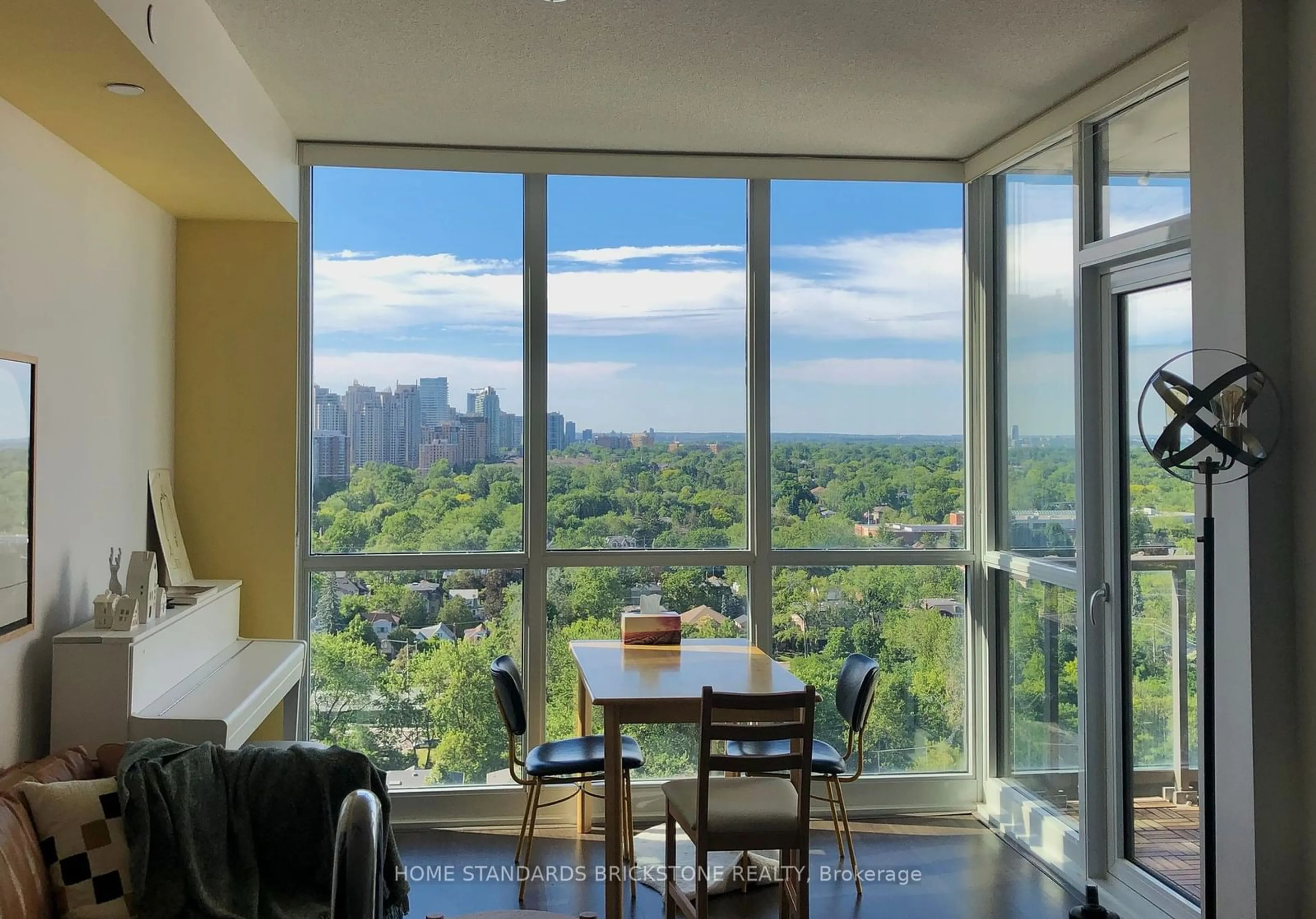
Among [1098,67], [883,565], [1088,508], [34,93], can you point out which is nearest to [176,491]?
[34,93]

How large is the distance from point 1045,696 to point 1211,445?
1.75 metres

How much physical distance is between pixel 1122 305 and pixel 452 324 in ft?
9.49

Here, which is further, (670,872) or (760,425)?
(760,425)

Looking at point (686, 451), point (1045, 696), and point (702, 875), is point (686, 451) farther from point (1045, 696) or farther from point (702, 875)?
point (702, 875)

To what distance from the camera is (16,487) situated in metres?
3.00

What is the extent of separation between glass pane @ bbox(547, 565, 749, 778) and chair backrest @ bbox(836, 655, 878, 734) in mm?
618

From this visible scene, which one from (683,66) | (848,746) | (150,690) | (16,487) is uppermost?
(683,66)

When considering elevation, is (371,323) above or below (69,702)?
above

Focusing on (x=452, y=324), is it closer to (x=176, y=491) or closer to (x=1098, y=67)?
(x=176, y=491)

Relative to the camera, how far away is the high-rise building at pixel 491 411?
4.88 meters

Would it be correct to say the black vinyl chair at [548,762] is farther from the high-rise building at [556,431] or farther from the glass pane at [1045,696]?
the glass pane at [1045,696]

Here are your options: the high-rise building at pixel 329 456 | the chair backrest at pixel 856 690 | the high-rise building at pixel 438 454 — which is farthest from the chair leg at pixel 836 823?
the high-rise building at pixel 329 456

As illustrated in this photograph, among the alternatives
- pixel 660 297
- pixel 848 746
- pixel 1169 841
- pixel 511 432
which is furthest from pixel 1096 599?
pixel 511 432

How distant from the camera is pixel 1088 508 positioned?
4016 mm
